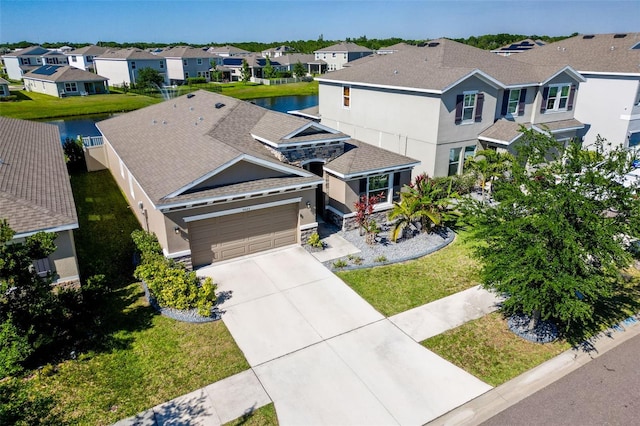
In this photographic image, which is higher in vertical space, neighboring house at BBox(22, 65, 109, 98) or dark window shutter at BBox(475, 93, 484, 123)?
dark window shutter at BBox(475, 93, 484, 123)

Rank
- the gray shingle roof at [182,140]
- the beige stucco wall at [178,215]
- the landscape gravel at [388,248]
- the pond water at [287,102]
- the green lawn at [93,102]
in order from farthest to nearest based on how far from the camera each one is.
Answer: the pond water at [287,102]
the green lawn at [93,102]
the landscape gravel at [388,248]
the gray shingle roof at [182,140]
the beige stucco wall at [178,215]

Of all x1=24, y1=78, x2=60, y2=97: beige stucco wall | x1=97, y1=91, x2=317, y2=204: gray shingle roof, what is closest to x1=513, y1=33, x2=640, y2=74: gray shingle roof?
x1=97, y1=91, x2=317, y2=204: gray shingle roof

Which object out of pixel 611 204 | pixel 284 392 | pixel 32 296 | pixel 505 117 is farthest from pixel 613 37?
pixel 32 296

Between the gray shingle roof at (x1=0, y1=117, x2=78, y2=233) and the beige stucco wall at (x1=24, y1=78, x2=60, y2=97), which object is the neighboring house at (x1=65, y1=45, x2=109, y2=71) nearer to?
the beige stucco wall at (x1=24, y1=78, x2=60, y2=97)

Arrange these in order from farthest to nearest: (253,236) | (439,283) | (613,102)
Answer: (613,102), (253,236), (439,283)

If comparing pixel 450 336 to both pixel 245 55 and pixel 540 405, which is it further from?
pixel 245 55

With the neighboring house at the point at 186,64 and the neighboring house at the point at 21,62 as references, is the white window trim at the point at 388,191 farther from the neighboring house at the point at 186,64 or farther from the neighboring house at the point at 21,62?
the neighboring house at the point at 21,62

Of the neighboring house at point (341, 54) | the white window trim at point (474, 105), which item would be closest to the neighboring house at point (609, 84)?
the white window trim at point (474, 105)
